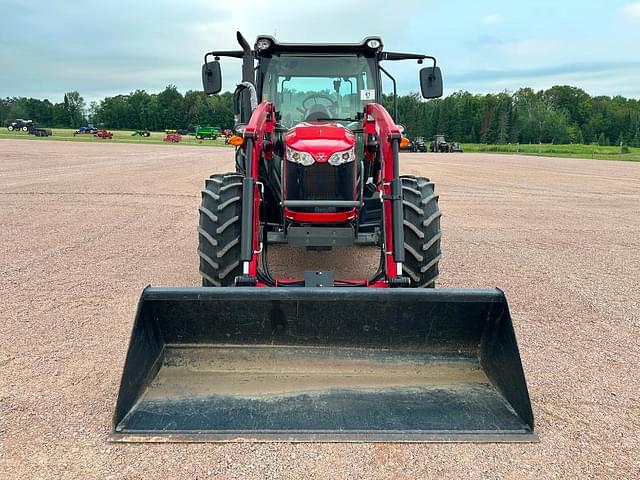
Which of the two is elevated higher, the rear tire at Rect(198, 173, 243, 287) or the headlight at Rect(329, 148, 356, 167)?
the headlight at Rect(329, 148, 356, 167)

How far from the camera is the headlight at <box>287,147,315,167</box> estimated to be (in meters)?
4.14

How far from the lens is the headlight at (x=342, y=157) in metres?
4.15

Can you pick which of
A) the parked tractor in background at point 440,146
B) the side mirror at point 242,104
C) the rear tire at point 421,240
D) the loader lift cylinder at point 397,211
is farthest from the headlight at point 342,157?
the parked tractor in background at point 440,146

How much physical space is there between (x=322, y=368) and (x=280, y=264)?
3.10 metres

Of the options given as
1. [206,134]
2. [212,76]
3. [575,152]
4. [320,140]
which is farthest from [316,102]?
[206,134]

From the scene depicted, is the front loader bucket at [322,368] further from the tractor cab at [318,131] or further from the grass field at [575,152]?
the grass field at [575,152]

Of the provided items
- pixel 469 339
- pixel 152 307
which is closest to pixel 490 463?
pixel 469 339

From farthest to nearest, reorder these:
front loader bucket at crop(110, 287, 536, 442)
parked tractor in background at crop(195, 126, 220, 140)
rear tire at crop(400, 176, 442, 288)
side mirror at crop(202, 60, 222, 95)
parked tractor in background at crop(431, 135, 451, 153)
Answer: parked tractor in background at crop(195, 126, 220, 140), parked tractor in background at crop(431, 135, 451, 153), side mirror at crop(202, 60, 222, 95), rear tire at crop(400, 176, 442, 288), front loader bucket at crop(110, 287, 536, 442)

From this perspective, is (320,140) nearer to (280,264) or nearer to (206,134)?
(280,264)

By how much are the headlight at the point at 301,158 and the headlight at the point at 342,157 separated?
0.17m

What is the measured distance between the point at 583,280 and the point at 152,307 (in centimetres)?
517

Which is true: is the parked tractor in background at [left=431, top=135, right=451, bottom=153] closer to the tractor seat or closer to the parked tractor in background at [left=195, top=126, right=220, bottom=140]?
the parked tractor in background at [left=195, top=126, right=220, bottom=140]

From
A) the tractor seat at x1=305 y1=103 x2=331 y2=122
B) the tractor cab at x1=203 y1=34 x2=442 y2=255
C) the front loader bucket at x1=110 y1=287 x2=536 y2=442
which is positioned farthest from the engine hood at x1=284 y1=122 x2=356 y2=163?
the front loader bucket at x1=110 y1=287 x2=536 y2=442

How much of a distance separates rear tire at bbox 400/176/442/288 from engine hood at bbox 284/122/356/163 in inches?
29.5
